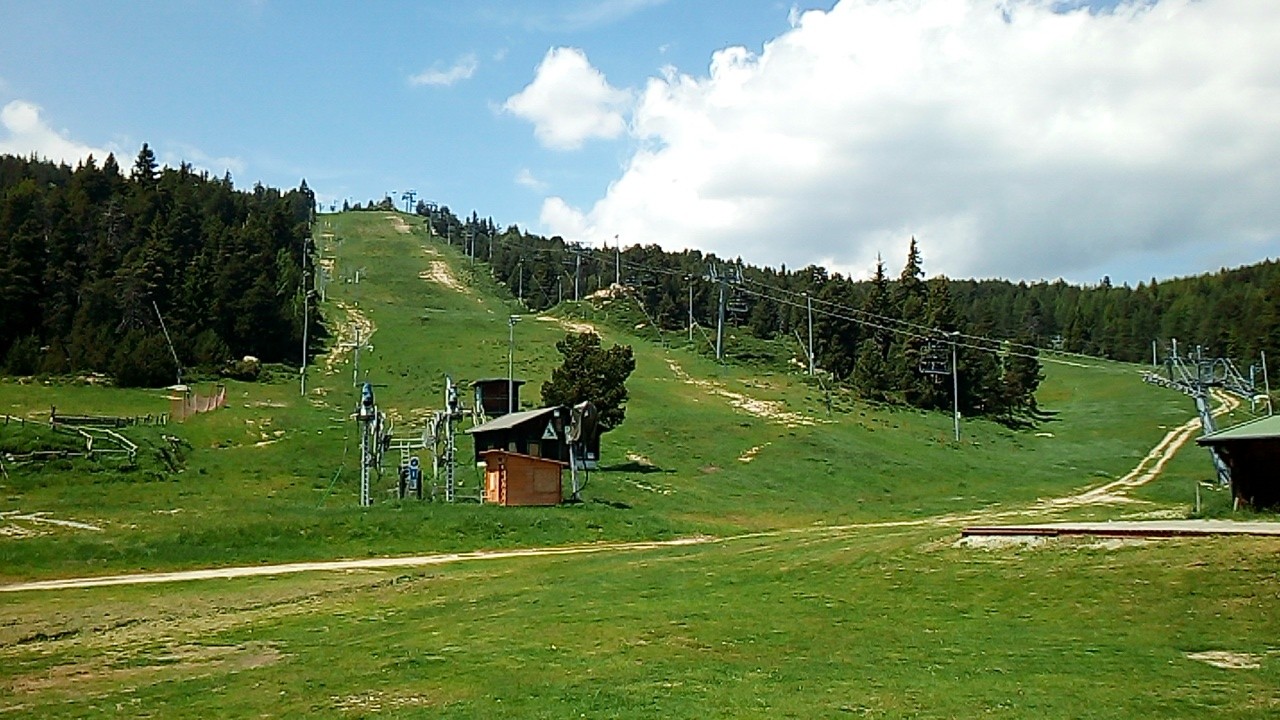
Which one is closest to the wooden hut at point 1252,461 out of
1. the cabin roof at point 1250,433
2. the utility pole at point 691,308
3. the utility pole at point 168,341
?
the cabin roof at point 1250,433

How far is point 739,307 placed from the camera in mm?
140750

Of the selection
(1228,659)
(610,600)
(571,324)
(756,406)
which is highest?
(571,324)

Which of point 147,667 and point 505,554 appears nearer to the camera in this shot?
point 147,667

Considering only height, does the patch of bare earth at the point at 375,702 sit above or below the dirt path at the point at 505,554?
above

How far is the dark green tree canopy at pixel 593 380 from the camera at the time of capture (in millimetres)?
73125

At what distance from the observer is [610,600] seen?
24.8 meters

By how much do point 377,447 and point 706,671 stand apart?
143 feet

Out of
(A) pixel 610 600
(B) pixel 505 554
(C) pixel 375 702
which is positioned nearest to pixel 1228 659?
(C) pixel 375 702

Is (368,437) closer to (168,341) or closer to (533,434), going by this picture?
(533,434)

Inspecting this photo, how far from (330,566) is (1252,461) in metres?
30.7

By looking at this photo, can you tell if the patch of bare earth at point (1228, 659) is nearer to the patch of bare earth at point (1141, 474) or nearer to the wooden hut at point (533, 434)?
the patch of bare earth at point (1141, 474)

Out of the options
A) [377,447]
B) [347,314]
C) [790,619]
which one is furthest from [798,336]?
[790,619]

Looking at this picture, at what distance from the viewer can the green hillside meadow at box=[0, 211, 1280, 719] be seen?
14.5 m

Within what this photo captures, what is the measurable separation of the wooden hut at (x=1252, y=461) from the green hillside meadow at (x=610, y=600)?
2411mm
